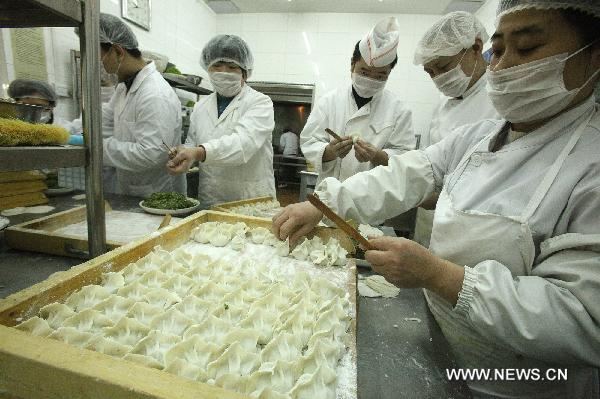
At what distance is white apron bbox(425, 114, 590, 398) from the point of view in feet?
2.91

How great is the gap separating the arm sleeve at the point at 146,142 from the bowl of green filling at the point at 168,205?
44cm

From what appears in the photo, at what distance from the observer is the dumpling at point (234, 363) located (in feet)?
2.52

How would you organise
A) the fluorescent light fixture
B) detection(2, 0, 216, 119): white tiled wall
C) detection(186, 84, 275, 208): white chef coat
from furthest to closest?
the fluorescent light fixture → detection(2, 0, 216, 119): white tiled wall → detection(186, 84, 275, 208): white chef coat

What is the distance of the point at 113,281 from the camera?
3.50ft

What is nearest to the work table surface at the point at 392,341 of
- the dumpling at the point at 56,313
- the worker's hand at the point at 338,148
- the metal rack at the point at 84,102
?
the metal rack at the point at 84,102

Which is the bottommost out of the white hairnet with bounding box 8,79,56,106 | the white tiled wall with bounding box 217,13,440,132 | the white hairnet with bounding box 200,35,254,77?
the white hairnet with bounding box 8,79,56,106

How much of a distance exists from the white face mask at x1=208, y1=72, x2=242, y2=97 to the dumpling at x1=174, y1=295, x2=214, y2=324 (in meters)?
2.19

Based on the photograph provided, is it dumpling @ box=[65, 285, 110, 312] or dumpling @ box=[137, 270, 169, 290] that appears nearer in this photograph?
dumpling @ box=[65, 285, 110, 312]

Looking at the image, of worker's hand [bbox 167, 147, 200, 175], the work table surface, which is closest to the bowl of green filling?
worker's hand [bbox 167, 147, 200, 175]

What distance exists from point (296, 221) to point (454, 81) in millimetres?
1611

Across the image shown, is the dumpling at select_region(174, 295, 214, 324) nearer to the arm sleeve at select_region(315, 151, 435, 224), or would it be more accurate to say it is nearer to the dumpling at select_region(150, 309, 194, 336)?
the dumpling at select_region(150, 309, 194, 336)

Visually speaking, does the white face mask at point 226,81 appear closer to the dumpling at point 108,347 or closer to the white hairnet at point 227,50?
the white hairnet at point 227,50

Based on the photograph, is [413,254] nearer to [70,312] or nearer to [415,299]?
[415,299]

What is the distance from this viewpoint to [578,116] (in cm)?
93
